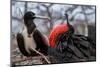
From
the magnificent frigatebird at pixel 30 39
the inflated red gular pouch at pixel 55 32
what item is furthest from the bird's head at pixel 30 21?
the inflated red gular pouch at pixel 55 32

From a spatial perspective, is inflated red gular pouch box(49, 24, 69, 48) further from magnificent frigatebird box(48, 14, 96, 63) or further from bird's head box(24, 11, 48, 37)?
bird's head box(24, 11, 48, 37)

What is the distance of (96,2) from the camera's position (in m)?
2.79

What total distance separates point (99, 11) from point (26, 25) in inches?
45.0

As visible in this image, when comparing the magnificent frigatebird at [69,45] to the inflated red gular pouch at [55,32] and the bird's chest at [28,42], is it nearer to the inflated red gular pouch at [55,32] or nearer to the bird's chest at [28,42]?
the inflated red gular pouch at [55,32]

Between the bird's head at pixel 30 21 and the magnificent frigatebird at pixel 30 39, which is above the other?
the bird's head at pixel 30 21

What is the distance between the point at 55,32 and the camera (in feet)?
8.44

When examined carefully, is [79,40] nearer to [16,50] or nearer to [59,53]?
[59,53]

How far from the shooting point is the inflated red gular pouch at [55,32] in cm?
255

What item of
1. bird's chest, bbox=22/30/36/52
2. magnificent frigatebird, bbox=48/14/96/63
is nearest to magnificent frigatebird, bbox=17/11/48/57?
bird's chest, bbox=22/30/36/52

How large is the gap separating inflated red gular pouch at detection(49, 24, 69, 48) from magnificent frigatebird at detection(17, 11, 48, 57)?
Answer: 85 millimetres

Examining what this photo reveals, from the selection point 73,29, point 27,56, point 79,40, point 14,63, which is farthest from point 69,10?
point 14,63

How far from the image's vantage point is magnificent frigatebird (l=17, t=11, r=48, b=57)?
2441 mm

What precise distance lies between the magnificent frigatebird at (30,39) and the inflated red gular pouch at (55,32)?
85 millimetres

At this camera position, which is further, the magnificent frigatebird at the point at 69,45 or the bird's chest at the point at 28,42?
the magnificent frigatebird at the point at 69,45
